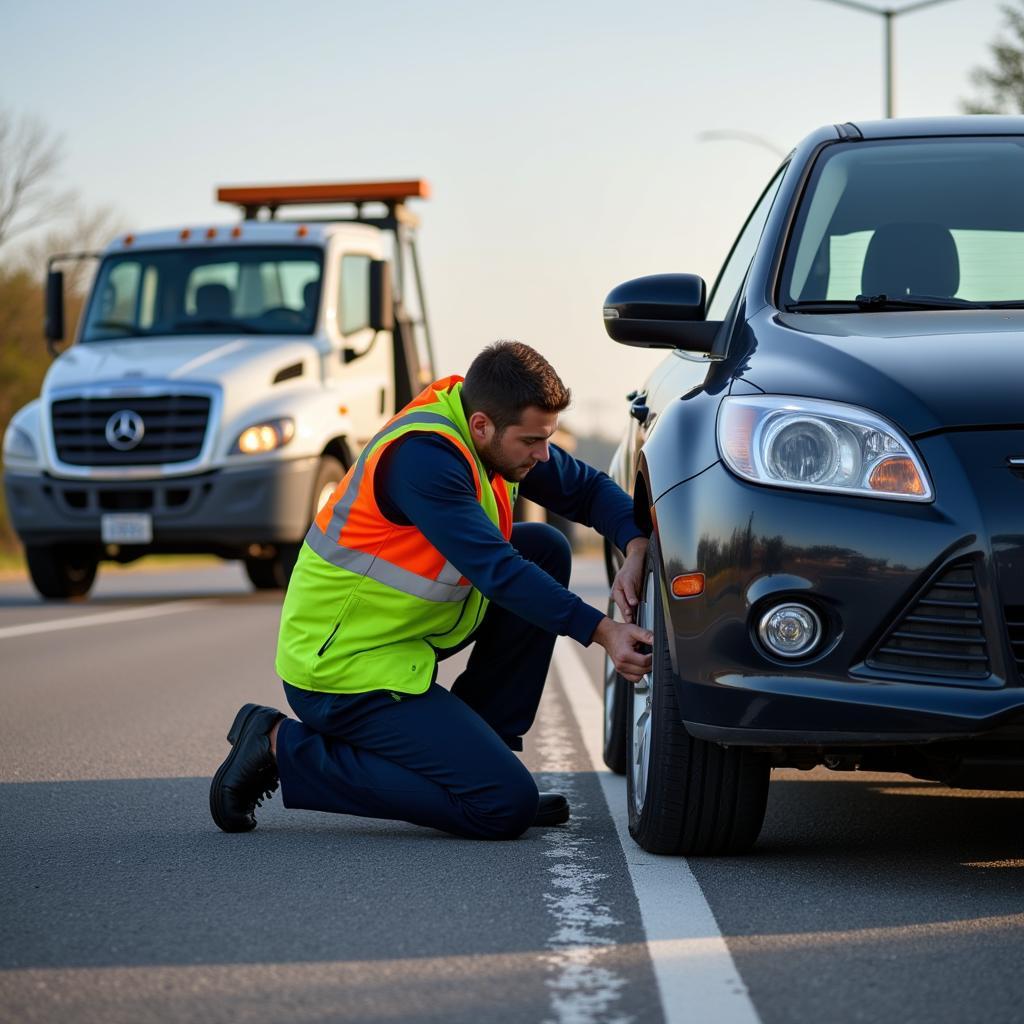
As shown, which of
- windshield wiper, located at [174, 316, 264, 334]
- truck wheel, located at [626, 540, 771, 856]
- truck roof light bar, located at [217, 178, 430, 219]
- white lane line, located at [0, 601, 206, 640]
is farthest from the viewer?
truck roof light bar, located at [217, 178, 430, 219]

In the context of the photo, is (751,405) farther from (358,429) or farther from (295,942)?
(358,429)

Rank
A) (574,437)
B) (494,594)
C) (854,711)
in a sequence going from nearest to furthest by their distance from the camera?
(854,711) < (494,594) < (574,437)

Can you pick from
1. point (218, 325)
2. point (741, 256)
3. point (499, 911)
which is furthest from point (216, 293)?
point (499, 911)

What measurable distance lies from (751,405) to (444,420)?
41.6 inches

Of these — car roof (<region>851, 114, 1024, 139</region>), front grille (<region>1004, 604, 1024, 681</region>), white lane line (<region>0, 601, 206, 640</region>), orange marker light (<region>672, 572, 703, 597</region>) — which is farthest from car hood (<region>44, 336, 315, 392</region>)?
front grille (<region>1004, 604, 1024, 681</region>)

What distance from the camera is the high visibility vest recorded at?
5.02 metres

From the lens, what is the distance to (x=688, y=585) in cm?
419

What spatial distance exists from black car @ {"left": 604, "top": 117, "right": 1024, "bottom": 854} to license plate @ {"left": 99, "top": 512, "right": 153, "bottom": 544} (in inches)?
388

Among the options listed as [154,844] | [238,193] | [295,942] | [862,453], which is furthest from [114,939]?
[238,193]

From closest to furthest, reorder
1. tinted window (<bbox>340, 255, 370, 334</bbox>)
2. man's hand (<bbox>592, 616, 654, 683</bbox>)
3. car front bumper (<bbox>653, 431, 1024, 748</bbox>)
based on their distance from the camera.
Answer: car front bumper (<bbox>653, 431, 1024, 748</bbox>) < man's hand (<bbox>592, 616, 654, 683</bbox>) < tinted window (<bbox>340, 255, 370, 334</bbox>)

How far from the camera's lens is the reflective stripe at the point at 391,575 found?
16.5ft

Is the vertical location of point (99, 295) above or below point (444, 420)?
below

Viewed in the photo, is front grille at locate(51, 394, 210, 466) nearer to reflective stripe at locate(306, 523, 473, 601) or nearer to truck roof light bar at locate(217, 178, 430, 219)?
truck roof light bar at locate(217, 178, 430, 219)

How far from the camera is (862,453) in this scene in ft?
13.2
